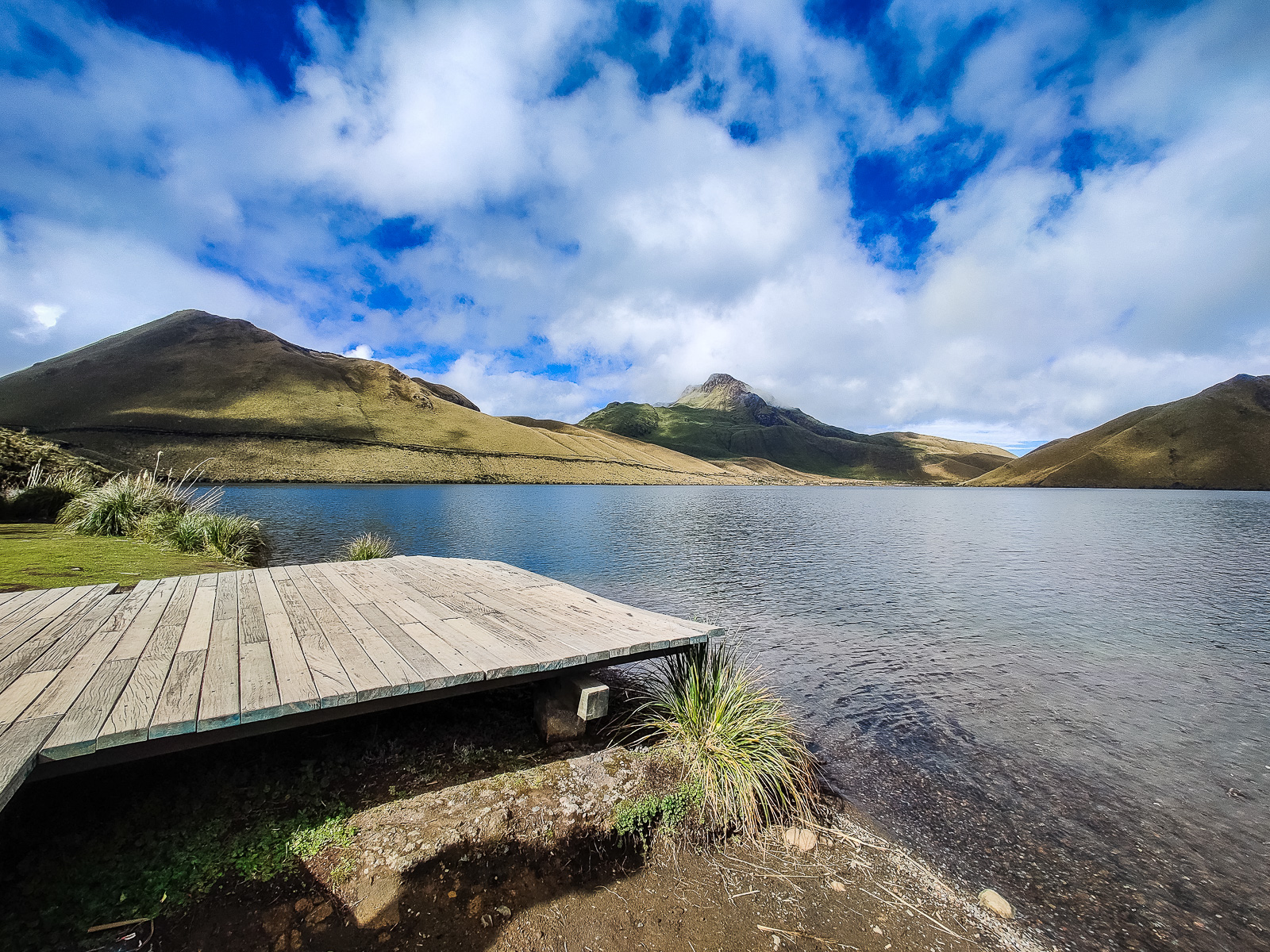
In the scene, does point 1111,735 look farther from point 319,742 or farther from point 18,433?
point 18,433

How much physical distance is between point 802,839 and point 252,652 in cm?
544

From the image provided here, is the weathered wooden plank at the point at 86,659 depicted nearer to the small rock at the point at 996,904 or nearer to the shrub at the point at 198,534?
the small rock at the point at 996,904

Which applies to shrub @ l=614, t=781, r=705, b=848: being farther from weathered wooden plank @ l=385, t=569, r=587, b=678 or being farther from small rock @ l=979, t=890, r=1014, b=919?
small rock @ l=979, t=890, r=1014, b=919

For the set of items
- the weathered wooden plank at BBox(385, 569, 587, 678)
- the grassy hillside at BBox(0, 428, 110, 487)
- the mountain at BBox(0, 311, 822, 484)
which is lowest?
the weathered wooden plank at BBox(385, 569, 587, 678)

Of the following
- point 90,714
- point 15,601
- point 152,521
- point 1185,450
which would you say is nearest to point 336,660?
point 90,714

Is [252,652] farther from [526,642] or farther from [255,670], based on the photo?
[526,642]

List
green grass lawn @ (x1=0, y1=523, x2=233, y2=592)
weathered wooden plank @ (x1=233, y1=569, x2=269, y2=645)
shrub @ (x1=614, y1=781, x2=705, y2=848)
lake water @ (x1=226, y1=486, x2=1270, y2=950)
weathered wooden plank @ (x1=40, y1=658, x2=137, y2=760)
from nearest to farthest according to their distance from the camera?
weathered wooden plank @ (x1=40, y1=658, x2=137, y2=760) → shrub @ (x1=614, y1=781, x2=705, y2=848) → lake water @ (x1=226, y1=486, x2=1270, y2=950) → weathered wooden plank @ (x1=233, y1=569, x2=269, y2=645) → green grass lawn @ (x1=0, y1=523, x2=233, y2=592)

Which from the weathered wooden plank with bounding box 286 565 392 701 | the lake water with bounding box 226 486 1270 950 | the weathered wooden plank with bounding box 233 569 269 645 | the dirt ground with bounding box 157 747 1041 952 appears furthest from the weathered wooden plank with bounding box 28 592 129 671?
the lake water with bounding box 226 486 1270 950

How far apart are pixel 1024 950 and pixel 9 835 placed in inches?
289

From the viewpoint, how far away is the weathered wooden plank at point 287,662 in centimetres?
397

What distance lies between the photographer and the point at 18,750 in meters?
3.08

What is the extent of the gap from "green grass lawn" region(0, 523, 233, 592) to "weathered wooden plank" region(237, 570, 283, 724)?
381 cm

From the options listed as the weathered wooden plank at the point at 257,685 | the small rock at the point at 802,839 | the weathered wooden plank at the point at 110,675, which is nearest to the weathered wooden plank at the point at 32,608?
the weathered wooden plank at the point at 110,675

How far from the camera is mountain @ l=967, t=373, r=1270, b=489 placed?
149875 millimetres
